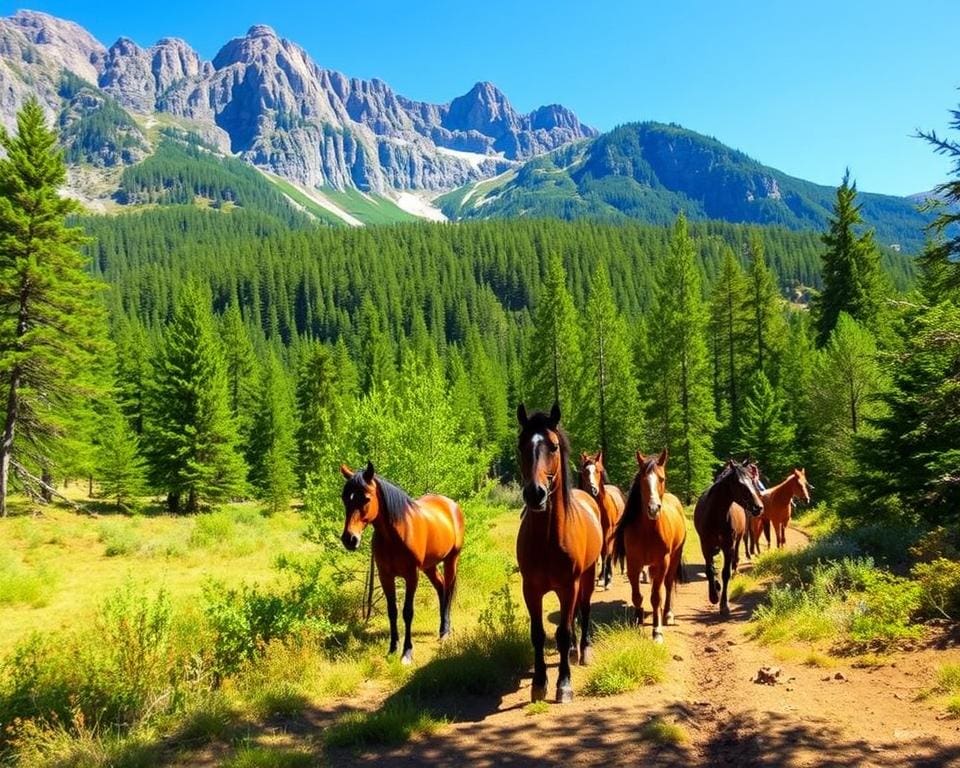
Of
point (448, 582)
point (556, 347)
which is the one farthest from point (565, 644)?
point (556, 347)

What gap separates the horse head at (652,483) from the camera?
8.36m

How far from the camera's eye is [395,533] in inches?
347

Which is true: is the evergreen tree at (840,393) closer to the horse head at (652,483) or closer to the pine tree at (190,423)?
the horse head at (652,483)

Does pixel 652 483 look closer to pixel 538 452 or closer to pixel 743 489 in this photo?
pixel 743 489

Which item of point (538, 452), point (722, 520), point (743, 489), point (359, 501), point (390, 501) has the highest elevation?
point (538, 452)

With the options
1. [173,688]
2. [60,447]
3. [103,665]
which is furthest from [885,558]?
[60,447]

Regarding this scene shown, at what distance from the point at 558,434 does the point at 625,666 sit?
3.17 m

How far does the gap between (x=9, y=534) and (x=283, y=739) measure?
1948cm

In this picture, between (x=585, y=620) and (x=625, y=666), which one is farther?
(x=585, y=620)

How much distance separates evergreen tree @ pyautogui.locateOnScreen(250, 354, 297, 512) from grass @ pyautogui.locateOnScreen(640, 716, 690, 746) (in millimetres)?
37784

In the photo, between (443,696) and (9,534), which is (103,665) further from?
(9,534)

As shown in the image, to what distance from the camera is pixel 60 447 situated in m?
24.8

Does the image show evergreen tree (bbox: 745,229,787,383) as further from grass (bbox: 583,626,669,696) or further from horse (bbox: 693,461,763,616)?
grass (bbox: 583,626,669,696)

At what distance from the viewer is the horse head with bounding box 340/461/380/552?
8.16 meters
